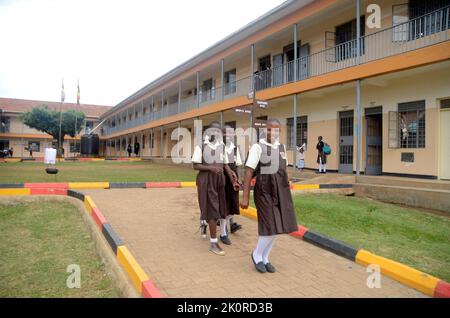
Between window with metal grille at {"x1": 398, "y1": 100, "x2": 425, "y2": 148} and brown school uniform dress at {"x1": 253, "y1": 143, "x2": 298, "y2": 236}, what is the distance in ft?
28.5

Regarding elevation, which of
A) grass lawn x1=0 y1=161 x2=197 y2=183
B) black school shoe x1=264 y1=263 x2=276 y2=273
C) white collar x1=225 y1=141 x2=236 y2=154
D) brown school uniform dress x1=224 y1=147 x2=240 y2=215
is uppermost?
white collar x1=225 y1=141 x2=236 y2=154

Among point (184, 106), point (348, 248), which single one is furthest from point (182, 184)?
point (184, 106)

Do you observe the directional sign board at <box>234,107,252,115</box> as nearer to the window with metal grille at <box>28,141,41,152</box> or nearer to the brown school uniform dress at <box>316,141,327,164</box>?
the brown school uniform dress at <box>316,141,327,164</box>

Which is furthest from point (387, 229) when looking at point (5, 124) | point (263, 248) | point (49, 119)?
point (5, 124)

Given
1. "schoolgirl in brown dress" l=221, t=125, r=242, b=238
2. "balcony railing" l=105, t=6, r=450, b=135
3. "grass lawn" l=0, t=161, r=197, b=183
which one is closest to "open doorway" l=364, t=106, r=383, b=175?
"balcony railing" l=105, t=6, r=450, b=135

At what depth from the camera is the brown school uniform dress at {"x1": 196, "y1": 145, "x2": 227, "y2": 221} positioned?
14.4 ft

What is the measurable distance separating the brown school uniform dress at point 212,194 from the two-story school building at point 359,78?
17.9ft

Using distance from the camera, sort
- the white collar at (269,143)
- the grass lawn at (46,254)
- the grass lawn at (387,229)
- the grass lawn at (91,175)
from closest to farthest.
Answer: the grass lawn at (46,254) → the white collar at (269,143) → the grass lawn at (387,229) → the grass lawn at (91,175)

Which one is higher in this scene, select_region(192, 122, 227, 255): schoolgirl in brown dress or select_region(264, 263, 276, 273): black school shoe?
select_region(192, 122, 227, 255): schoolgirl in brown dress

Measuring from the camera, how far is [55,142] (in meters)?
44.4

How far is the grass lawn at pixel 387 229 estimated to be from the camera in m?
4.28

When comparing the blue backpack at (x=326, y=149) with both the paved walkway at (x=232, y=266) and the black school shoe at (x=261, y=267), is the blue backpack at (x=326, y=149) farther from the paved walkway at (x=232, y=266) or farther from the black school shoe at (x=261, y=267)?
the black school shoe at (x=261, y=267)

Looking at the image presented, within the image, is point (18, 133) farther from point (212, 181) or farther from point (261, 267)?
point (261, 267)

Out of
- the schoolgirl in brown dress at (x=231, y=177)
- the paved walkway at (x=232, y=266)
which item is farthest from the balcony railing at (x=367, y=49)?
the paved walkway at (x=232, y=266)
